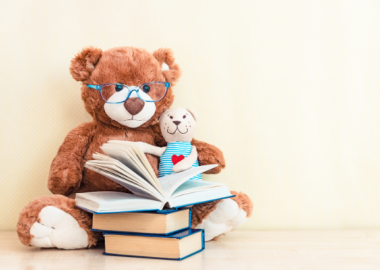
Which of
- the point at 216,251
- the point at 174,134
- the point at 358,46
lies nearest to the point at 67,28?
the point at 174,134

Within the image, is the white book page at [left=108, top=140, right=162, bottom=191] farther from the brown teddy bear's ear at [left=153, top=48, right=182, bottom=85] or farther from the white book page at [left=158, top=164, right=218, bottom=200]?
the brown teddy bear's ear at [left=153, top=48, right=182, bottom=85]

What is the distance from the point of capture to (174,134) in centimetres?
108

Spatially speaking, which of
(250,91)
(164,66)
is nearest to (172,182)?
(164,66)

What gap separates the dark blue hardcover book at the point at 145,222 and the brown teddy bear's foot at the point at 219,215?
9 centimetres

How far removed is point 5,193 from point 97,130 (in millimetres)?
428

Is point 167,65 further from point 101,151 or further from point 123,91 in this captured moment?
point 101,151

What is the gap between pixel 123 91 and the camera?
3.47ft

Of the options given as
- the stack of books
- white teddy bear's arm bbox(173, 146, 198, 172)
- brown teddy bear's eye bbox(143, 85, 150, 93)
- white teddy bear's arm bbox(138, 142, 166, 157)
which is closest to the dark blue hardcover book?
the stack of books

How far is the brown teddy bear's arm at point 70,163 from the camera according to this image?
103cm

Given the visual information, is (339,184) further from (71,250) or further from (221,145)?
(71,250)

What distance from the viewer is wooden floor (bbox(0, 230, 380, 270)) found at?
78 centimetres

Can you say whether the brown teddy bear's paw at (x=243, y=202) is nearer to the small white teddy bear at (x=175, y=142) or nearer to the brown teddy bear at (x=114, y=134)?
the brown teddy bear at (x=114, y=134)

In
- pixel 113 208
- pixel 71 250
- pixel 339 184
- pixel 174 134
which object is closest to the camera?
pixel 113 208

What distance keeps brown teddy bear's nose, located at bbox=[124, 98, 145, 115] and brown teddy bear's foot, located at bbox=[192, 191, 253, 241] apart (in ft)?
1.11
